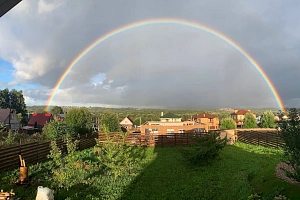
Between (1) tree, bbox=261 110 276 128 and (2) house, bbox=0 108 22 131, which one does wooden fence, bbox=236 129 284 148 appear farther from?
(2) house, bbox=0 108 22 131

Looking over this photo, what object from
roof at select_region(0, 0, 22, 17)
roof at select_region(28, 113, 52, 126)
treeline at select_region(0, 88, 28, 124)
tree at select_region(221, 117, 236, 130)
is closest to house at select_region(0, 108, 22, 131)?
roof at select_region(28, 113, 52, 126)

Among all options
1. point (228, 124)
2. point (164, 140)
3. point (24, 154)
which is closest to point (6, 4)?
point (24, 154)

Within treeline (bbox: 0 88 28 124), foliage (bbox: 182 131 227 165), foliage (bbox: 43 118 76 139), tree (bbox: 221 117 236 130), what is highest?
treeline (bbox: 0 88 28 124)

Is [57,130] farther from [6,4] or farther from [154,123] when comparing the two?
[154,123]

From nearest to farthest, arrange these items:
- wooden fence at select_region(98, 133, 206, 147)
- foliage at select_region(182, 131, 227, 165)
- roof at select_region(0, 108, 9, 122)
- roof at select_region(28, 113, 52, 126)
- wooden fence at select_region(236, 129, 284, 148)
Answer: foliage at select_region(182, 131, 227, 165) → wooden fence at select_region(236, 129, 284, 148) → wooden fence at select_region(98, 133, 206, 147) → roof at select_region(0, 108, 9, 122) → roof at select_region(28, 113, 52, 126)

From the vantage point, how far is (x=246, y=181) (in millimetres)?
8211

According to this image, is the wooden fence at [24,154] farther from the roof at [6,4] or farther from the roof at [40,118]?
the roof at [40,118]

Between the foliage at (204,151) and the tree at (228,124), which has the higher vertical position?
the foliage at (204,151)

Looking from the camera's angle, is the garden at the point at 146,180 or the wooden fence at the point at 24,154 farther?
the wooden fence at the point at 24,154

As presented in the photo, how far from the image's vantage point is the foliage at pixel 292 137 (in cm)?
551

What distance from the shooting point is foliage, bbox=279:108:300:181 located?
5508 millimetres

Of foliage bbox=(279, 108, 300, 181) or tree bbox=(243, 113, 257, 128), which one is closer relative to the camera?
foliage bbox=(279, 108, 300, 181)

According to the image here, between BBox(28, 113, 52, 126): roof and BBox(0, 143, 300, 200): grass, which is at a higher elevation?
BBox(28, 113, 52, 126): roof

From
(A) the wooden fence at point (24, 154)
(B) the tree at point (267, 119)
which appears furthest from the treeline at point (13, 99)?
(A) the wooden fence at point (24, 154)
